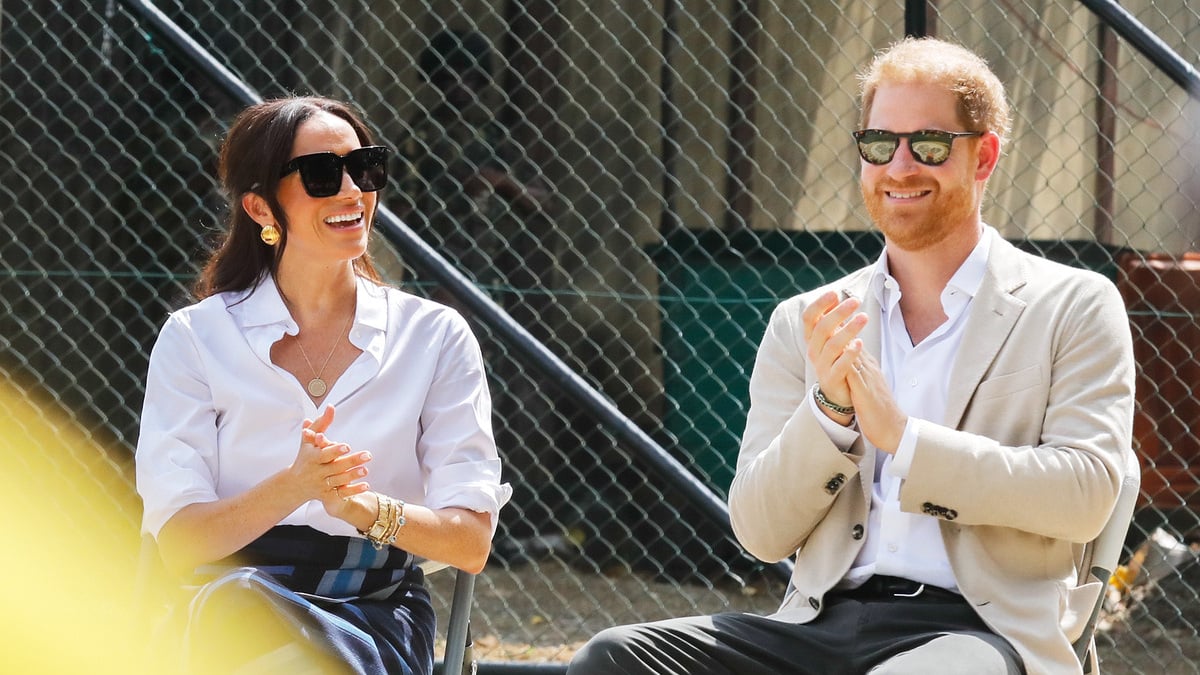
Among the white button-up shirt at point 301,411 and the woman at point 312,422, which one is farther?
the white button-up shirt at point 301,411

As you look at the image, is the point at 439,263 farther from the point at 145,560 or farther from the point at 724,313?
the point at 724,313

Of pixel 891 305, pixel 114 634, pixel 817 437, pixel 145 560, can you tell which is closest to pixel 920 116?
pixel 891 305

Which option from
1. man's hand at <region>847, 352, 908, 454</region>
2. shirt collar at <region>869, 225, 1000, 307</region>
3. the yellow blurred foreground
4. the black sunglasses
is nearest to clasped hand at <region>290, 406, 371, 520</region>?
the black sunglasses

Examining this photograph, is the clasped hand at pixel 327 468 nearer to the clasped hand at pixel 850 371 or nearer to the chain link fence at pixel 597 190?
the clasped hand at pixel 850 371

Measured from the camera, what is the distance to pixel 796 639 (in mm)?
2322

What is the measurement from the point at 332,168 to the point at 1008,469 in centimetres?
126

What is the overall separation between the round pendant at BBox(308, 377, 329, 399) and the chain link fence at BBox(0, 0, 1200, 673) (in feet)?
7.90

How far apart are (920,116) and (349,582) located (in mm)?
Answer: 1227

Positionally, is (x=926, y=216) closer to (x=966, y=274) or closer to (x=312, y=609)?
(x=966, y=274)

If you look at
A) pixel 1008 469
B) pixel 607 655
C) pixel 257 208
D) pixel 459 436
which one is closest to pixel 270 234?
pixel 257 208

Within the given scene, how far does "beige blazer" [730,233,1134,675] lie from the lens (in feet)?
7.13

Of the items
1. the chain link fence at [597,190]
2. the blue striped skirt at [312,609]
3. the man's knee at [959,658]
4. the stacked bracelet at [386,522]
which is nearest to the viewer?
the man's knee at [959,658]

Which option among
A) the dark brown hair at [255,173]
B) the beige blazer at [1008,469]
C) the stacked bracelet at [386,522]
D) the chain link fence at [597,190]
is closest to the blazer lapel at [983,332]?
the beige blazer at [1008,469]

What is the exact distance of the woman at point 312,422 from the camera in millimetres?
2312
